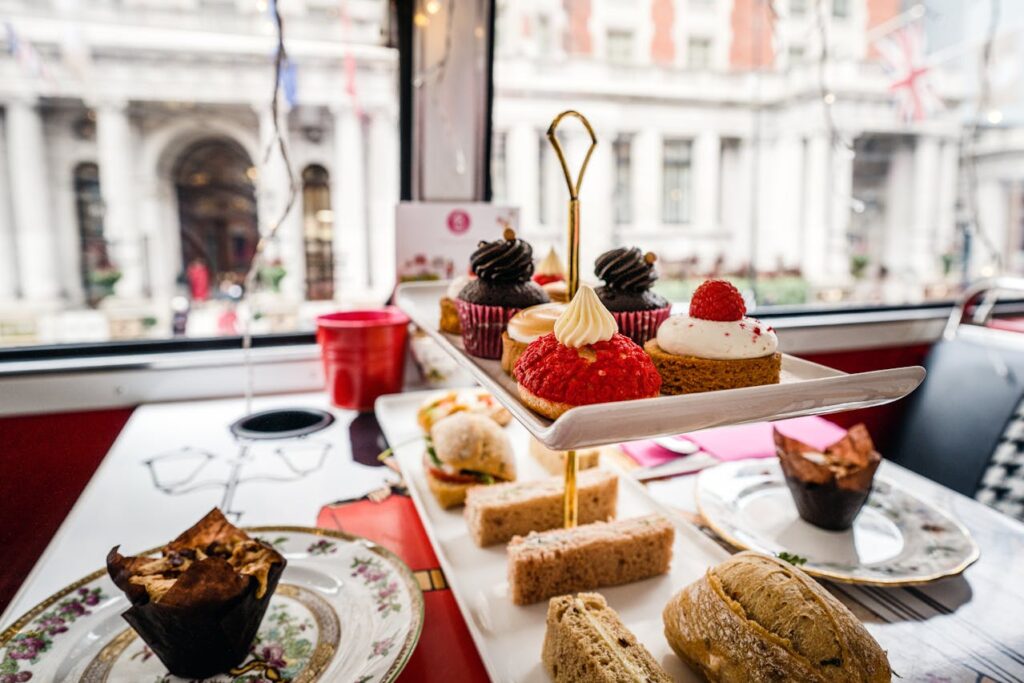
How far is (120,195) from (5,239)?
101cm

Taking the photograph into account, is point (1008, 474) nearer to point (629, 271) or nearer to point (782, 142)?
point (629, 271)


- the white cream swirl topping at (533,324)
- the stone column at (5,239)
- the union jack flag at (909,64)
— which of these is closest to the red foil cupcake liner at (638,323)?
the white cream swirl topping at (533,324)

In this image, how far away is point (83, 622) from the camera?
2.32ft

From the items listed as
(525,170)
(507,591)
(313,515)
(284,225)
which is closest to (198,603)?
(507,591)

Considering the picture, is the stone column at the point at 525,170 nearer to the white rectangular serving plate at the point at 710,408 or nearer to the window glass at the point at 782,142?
the window glass at the point at 782,142

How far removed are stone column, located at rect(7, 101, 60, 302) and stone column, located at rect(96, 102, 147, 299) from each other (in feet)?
1.34

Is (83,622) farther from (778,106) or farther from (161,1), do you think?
(778,106)

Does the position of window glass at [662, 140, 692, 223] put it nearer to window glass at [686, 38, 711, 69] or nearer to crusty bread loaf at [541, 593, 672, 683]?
window glass at [686, 38, 711, 69]

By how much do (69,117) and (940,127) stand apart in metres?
9.73

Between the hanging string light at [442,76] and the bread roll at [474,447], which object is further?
the hanging string light at [442,76]

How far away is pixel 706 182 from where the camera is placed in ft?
26.3

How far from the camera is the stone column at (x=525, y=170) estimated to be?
279cm

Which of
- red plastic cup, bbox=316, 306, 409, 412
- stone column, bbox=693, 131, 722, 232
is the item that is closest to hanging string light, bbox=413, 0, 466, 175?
red plastic cup, bbox=316, 306, 409, 412

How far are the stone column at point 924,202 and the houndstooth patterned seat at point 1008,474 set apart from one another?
→ 20.2ft
